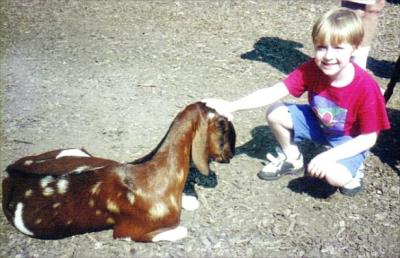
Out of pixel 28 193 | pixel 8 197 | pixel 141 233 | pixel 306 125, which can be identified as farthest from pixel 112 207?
pixel 306 125

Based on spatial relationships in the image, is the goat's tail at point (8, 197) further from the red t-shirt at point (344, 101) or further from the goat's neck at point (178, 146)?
the red t-shirt at point (344, 101)

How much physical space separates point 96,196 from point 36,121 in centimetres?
220

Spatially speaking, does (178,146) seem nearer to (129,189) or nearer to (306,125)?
(129,189)

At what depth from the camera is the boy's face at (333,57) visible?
135 inches

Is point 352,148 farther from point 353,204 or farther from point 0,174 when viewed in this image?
point 0,174

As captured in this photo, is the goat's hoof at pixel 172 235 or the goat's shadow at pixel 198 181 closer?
the goat's hoof at pixel 172 235

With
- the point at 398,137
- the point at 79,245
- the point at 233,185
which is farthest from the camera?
the point at 398,137

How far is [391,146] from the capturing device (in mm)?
4746

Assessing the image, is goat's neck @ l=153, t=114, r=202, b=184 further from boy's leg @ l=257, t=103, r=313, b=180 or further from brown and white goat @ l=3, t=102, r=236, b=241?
boy's leg @ l=257, t=103, r=313, b=180

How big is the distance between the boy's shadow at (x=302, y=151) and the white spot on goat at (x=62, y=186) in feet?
6.25

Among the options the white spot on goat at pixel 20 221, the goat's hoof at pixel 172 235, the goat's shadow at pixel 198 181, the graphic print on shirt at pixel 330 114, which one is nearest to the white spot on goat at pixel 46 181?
the white spot on goat at pixel 20 221

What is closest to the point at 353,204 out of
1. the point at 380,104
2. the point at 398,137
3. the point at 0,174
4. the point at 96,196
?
the point at 380,104

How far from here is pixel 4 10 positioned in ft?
26.6

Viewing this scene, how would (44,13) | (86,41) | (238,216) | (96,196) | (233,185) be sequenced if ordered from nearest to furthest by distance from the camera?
(96,196), (238,216), (233,185), (86,41), (44,13)
